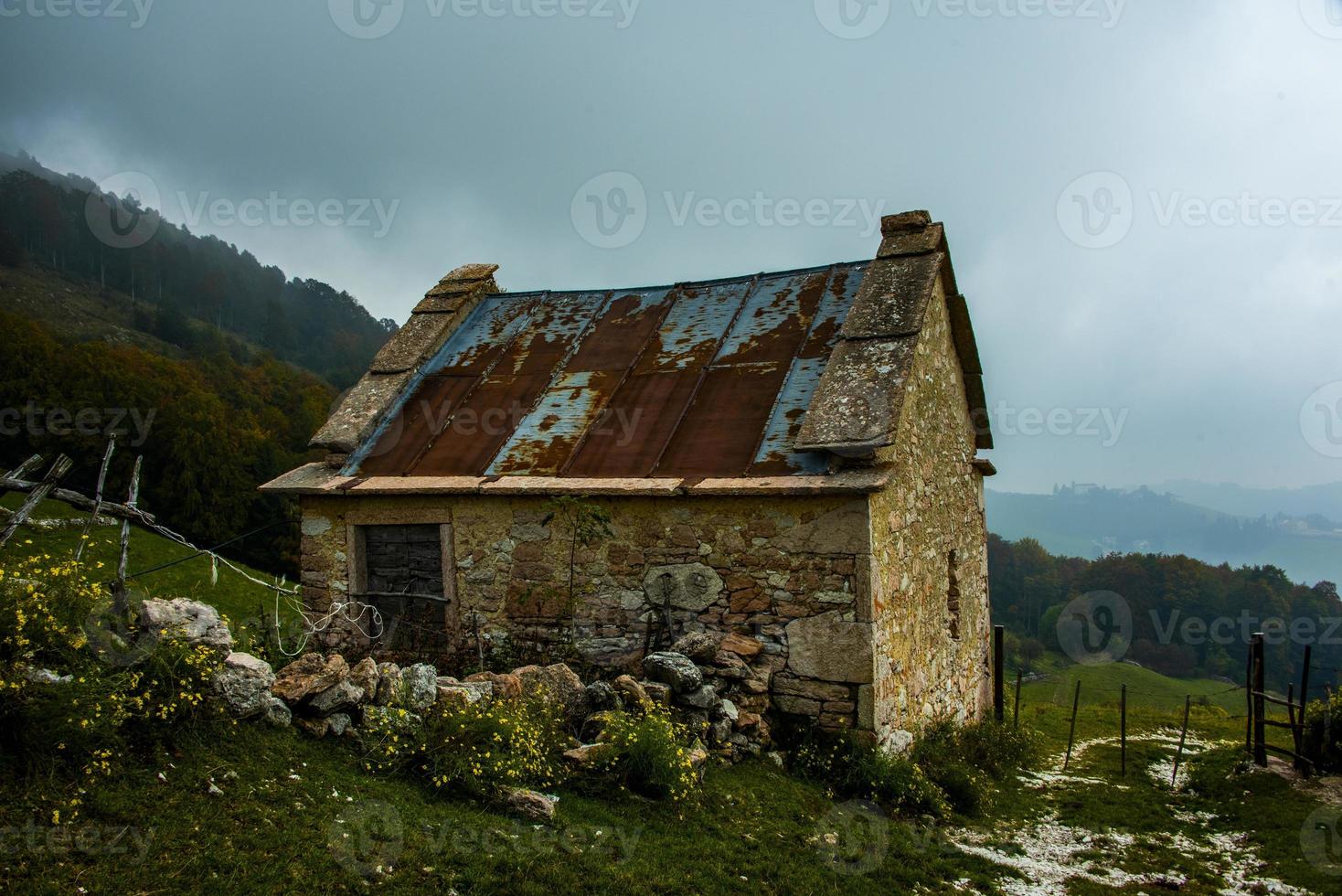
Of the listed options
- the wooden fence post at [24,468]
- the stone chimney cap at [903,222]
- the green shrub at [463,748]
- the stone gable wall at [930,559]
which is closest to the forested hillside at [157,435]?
the stone gable wall at [930,559]

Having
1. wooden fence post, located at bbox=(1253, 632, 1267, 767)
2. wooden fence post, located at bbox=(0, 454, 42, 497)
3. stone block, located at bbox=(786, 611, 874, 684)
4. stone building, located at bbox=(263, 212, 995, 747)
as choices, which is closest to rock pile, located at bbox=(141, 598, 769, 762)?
stone building, located at bbox=(263, 212, 995, 747)

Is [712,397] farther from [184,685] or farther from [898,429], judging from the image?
[184,685]

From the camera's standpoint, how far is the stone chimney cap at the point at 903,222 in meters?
9.77

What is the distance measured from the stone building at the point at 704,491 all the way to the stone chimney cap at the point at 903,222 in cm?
4

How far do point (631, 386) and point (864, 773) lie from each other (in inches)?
203

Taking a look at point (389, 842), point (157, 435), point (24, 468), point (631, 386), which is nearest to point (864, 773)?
point (389, 842)

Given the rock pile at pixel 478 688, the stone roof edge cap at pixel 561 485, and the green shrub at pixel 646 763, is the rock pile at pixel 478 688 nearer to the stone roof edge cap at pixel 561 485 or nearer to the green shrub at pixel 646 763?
the green shrub at pixel 646 763

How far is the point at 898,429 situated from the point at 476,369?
5943mm

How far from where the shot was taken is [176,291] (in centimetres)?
6438

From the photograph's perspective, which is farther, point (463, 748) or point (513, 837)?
point (463, 748)

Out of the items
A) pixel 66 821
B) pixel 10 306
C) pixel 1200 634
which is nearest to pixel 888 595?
pixel 66 821

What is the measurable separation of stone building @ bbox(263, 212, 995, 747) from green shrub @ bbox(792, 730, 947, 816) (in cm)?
25

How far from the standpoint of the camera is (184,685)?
4676mm

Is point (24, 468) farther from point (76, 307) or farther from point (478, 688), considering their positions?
point (76, 307)
